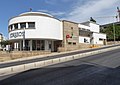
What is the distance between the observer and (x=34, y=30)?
1606 inches

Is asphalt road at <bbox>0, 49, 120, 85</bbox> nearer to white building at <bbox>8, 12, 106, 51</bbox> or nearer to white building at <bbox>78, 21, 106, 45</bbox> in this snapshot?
white building at <bbox>8, 12, 106, 51</bbox>

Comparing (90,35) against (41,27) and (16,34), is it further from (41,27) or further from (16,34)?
(16,34)

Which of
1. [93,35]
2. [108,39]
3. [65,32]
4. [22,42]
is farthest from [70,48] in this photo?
[108,39]

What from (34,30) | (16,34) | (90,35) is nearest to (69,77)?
(34,30)

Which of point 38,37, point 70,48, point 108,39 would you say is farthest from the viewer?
point 108,39

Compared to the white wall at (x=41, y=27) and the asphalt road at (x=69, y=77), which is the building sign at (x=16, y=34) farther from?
the asphalt road at (x=69, y=77)

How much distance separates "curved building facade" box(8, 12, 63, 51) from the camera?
40.9 m

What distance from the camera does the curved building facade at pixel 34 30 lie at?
40.9 m

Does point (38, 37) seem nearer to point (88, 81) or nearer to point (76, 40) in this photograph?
point (76, 40)

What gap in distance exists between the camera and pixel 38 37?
4078 cm

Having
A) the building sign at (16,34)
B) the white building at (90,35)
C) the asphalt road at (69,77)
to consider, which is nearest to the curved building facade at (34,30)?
the building sign at (16,34)

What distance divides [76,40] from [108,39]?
2571 cm

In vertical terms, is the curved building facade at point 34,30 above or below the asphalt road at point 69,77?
above

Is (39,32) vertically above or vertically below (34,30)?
below
